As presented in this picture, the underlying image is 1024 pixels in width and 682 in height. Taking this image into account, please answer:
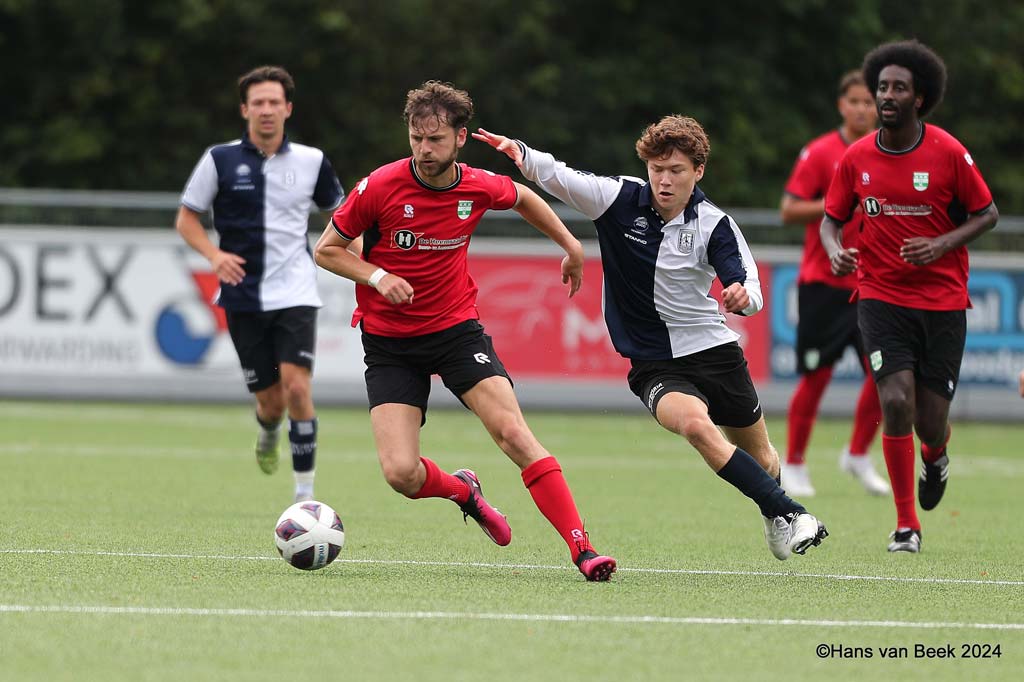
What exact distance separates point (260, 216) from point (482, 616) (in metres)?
4.70

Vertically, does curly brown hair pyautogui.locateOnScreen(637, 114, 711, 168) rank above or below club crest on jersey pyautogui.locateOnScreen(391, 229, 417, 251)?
above

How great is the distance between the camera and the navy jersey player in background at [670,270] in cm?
745

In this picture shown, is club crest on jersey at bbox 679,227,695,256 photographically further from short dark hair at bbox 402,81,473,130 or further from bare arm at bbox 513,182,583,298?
short dark hair at bbox 402,81,473,130

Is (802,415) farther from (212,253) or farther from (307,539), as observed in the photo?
(307,539)

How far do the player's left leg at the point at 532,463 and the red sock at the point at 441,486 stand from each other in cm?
36

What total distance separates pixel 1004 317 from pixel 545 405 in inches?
185

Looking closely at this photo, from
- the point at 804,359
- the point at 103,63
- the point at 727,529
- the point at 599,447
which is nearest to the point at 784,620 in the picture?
the point at 727,529

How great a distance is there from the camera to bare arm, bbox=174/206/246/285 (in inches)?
379

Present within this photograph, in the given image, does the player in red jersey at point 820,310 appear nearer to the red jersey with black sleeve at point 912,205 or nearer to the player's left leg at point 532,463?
the red jersey with black sleeve at point 912,205

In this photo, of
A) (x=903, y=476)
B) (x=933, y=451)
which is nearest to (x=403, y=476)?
(x=903, y=476)

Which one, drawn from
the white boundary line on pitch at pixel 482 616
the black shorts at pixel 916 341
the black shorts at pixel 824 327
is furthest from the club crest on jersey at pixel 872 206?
the black shorts at pixel 824 327

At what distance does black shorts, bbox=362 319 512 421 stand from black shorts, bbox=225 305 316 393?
7.83 ft

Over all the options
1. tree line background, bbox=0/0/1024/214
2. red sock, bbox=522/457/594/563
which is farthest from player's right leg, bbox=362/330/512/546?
tree line background, bbox=0/0/1024/214

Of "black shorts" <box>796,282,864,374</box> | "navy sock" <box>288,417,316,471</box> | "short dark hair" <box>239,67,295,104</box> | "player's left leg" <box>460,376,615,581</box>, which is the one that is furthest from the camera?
"black shorts" <box>796,282,864,374</box>
